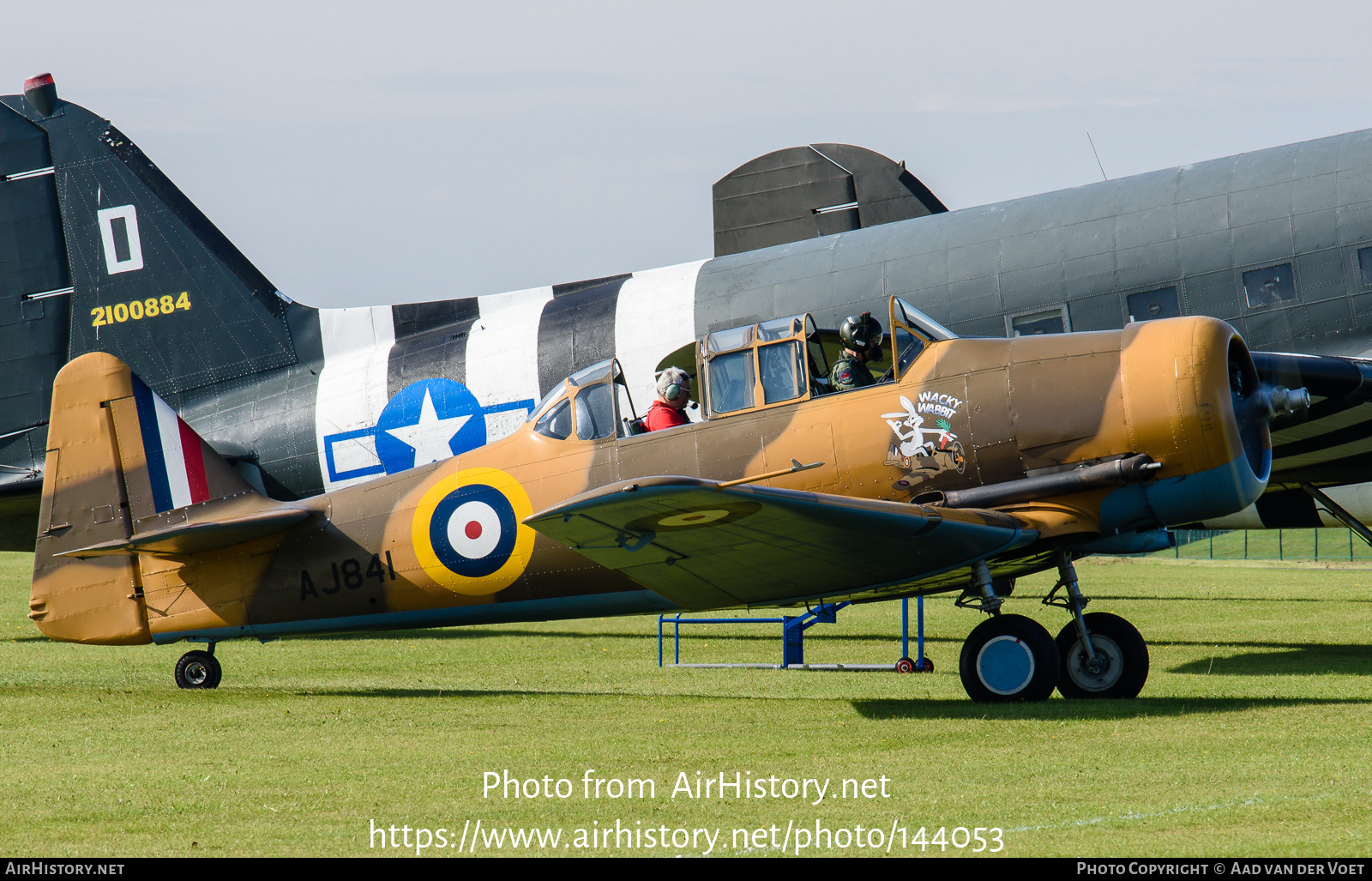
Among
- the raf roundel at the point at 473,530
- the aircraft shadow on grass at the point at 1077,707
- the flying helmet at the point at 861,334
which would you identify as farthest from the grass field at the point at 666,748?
the flying helmet at the point at 861,334

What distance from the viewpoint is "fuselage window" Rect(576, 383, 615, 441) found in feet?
32.2

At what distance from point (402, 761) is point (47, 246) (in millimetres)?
11204

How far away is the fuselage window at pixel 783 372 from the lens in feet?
30.2

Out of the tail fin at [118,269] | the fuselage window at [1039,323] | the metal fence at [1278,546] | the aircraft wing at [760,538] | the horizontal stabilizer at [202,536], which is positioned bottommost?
the metal fence at [1278,546]

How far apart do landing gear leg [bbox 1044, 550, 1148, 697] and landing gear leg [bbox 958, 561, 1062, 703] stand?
0.34m

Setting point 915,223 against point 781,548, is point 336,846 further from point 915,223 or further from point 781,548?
point 915,223

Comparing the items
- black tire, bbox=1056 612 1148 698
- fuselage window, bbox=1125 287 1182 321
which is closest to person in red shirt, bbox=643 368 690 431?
black tire, bbox=1056 612 1148 698

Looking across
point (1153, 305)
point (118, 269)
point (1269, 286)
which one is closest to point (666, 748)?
point (1153, 305)

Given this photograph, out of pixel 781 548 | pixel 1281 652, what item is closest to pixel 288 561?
pixel 781 548

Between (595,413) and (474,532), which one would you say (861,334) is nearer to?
(595,413)

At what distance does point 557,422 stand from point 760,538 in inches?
108

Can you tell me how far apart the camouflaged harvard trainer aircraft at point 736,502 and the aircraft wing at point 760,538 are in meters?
0.02

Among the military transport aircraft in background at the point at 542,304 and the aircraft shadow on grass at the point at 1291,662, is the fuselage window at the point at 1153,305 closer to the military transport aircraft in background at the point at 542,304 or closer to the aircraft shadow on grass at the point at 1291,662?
the military transport aircraft in background at the point at 542,304

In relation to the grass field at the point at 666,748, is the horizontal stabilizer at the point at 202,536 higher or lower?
higher
